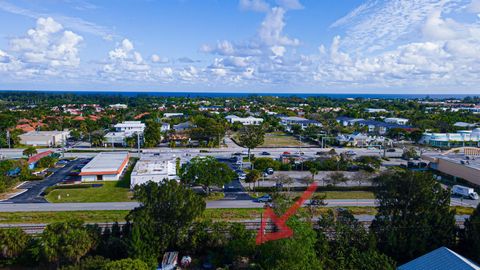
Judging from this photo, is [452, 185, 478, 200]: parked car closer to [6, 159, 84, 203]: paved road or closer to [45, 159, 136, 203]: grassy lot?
[45, 159, 136, 203]: grassy lot

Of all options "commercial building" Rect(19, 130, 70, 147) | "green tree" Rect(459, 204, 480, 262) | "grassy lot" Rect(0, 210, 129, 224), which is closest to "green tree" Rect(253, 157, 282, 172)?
"grassy lot" Rect(0, 210, 129, 224)

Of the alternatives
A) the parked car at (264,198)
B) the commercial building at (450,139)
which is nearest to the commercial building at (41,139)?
the parked car at (264,198)

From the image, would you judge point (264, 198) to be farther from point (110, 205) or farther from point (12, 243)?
point (12, 243)

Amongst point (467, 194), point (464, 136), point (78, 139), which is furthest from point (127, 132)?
point (464, 136)

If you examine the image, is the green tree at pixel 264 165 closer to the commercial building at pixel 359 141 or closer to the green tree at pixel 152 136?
the green tree at pixel 152 136

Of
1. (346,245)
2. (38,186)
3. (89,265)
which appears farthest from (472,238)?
(38,186)

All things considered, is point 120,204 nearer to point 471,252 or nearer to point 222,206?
point 222,206
